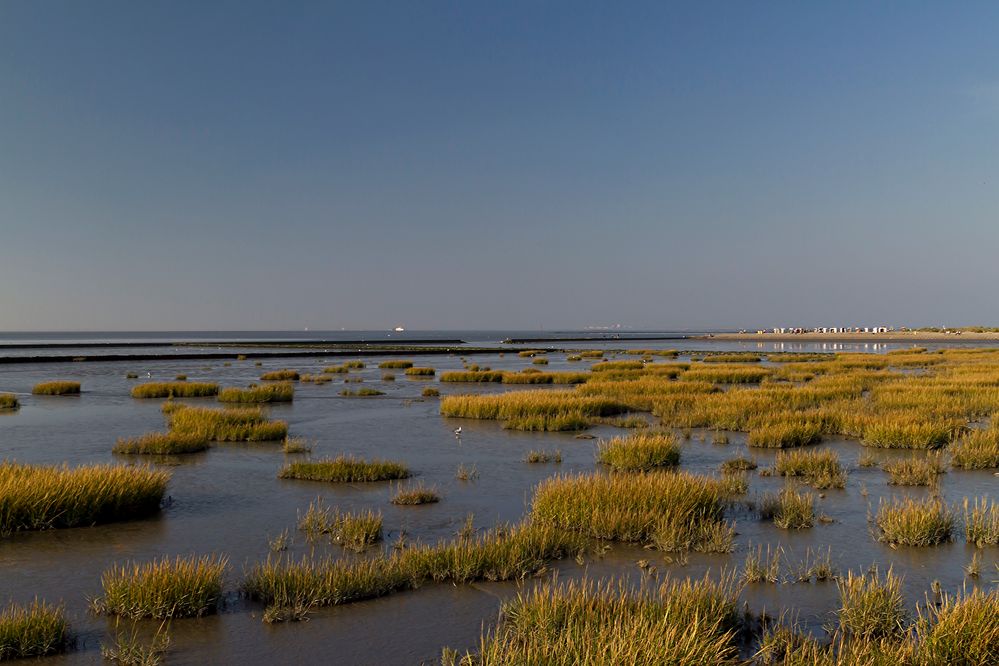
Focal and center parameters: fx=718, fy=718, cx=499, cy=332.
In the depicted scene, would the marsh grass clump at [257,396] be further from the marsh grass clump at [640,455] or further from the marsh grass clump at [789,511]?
the marsh grass clump at [789,511]

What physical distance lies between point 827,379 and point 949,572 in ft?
97.2

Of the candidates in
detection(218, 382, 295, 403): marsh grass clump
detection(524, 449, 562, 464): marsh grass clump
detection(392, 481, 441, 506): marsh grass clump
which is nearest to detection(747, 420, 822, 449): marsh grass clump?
detection(524, 449, 562, 464): marsh grass clump

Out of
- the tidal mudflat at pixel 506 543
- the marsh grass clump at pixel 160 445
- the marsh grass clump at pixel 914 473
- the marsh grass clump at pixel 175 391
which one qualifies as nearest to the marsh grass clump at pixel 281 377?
the marsh grass clump at pixel 175 391

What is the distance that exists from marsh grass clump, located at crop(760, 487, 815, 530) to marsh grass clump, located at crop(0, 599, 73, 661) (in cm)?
911

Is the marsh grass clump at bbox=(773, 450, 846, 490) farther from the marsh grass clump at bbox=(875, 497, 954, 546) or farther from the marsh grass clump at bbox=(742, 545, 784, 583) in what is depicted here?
the marsh grass clump at bbox=(742, 545, 784, 583)

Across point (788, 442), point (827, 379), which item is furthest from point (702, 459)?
point (827, 379)

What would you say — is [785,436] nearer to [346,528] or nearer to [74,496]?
[346,528]

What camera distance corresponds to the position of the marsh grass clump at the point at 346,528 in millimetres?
9750

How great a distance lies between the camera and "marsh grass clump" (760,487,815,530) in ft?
34.9

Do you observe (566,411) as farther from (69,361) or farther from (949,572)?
(69,361)

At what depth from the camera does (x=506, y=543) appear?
29.5 feet

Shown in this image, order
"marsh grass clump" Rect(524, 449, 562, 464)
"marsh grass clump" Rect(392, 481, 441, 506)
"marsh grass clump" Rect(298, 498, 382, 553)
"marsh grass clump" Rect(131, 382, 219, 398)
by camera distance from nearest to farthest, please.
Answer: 1. "marsh grass clump" Rect(298, 498, 382, 553)
2. "marsh grass clump" Rect(392, 481, 441, 506)
3. "marsh grass clump" Rect(524, 449, 562, 464)
4. "marsh grass clump" Rect(131, 382, 219, 398)

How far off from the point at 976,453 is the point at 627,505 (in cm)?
953

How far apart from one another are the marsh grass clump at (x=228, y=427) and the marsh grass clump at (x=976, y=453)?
1696 cm
